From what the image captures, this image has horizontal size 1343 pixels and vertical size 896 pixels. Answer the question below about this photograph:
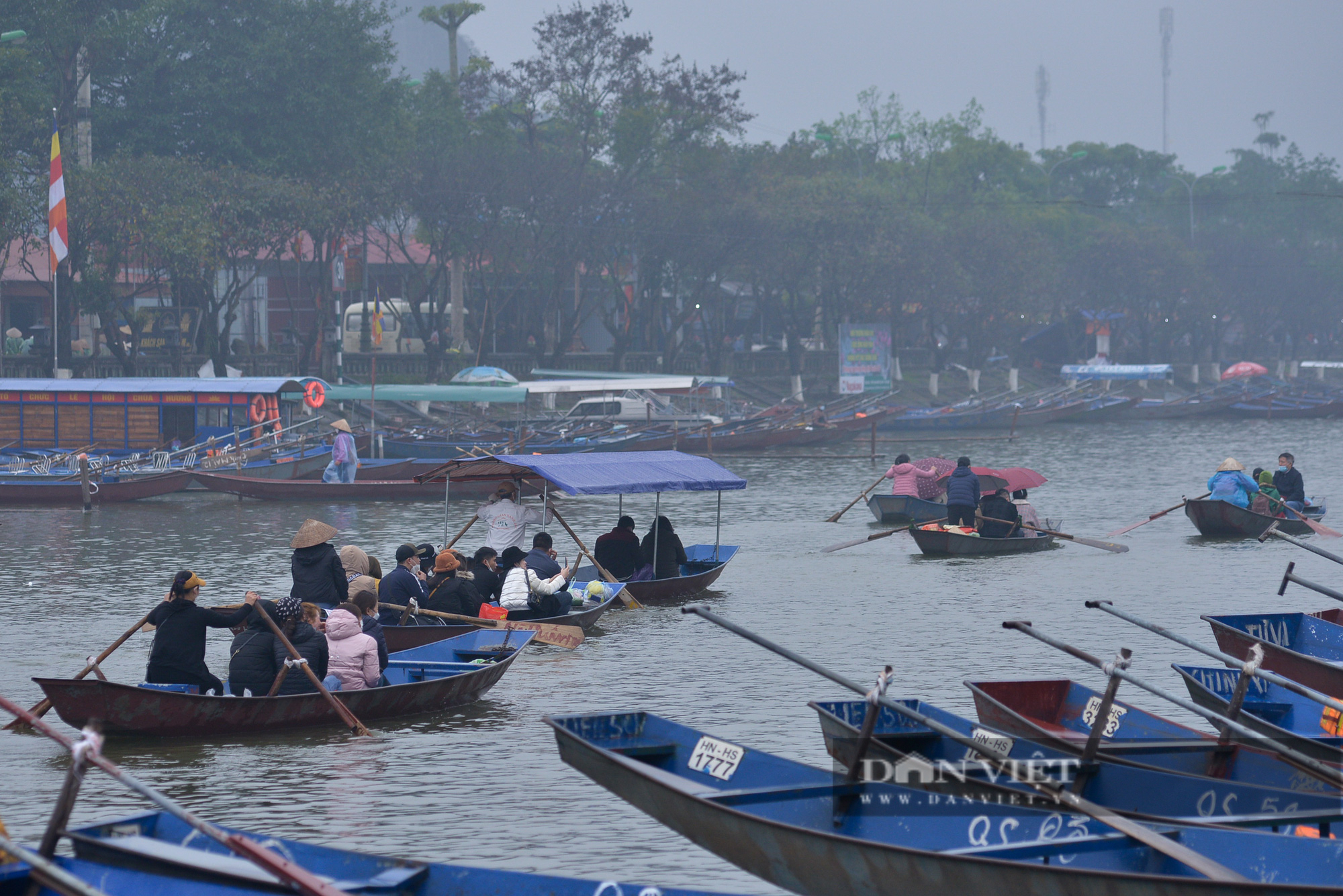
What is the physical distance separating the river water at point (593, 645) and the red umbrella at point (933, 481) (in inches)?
50.7

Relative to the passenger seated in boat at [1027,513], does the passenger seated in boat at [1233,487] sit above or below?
above

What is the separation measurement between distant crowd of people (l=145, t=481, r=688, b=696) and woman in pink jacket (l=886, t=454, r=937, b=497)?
31.4 feet

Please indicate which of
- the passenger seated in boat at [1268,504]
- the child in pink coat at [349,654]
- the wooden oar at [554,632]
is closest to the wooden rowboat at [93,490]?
the wooden oar at [554,632]

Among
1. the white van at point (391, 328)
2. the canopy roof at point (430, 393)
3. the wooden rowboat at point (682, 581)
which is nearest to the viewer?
the wooden rowboat at point (682, 581)

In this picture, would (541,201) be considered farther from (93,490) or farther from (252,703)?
(252,703)

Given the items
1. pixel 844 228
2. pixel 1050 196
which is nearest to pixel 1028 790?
pixel 844 228

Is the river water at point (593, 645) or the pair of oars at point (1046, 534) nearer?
the river water at point (593, 645)

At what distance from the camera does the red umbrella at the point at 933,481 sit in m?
28.5

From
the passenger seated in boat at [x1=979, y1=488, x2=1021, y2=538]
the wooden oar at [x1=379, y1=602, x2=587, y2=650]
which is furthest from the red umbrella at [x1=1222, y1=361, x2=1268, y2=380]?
the wooden oar at [x1=379, y1=602, x2=587, y2=650]

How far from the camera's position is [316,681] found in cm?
1125

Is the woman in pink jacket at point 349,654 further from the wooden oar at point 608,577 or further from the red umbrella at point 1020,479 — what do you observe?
the red umbrella at point 1020,479

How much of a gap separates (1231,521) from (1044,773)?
18.6m

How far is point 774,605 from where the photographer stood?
19453 millimetres

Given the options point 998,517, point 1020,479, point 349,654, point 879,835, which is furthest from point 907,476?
point 879,835
